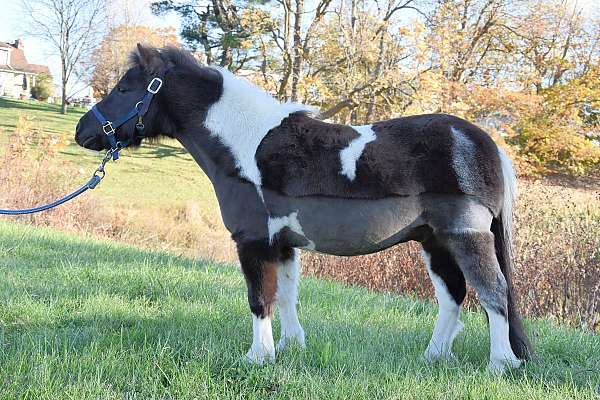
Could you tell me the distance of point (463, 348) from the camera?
3.83 meters

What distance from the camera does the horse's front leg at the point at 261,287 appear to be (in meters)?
3.30

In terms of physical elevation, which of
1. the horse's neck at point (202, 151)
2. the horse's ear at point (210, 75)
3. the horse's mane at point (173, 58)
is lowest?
the horse's neck at point (202, 151)

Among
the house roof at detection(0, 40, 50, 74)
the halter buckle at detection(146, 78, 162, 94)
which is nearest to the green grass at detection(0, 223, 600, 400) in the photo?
the halter buckle at detection(146, 78, 162, 94)

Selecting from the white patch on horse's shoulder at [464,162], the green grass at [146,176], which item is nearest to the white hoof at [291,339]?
the white patch on horse's shoulder at [464,162]

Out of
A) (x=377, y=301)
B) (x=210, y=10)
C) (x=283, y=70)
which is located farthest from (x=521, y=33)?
(x=377, y=301)

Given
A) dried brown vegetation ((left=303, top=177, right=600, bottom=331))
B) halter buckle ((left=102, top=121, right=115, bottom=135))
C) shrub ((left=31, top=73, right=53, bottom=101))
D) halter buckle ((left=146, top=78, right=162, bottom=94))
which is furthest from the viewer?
shrub ((left=31, top=73, right=53, bottom=101))

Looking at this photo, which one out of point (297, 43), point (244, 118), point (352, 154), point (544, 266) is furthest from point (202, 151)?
point (297, 43)

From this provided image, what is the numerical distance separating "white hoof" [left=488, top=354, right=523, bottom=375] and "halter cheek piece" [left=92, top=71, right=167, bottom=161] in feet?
8.50

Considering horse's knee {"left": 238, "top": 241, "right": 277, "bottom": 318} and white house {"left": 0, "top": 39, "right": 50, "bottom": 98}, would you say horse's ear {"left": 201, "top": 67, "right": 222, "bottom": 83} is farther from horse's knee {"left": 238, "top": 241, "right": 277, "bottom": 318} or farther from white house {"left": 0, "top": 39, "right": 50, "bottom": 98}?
white house {"left": 0, "top": 39, "right": 50, "bottom": 98}

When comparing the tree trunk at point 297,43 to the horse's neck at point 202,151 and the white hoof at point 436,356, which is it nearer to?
the horse's neck at point 202,151

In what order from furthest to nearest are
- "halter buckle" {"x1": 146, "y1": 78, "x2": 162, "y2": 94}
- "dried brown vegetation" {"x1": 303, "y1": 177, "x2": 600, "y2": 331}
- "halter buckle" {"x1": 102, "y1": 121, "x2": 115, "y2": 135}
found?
"dried brown vegetation" {"x1": 303, "y1": 177, "x2": 600, "y2": 331} → "halter buckle" {"x1": 102, "y1": 121, "x2": 115, "y2": 135} → "halter buckle" {"x1": 146, "y1": 78, "x2": 162, "y2": 94}

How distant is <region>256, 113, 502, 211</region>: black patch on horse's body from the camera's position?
10.4ft

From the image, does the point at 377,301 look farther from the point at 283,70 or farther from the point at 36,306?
the point at 283,70

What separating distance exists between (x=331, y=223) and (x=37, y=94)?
6328 cm
